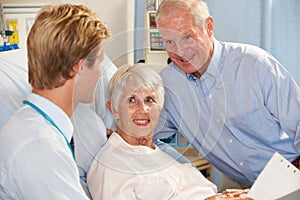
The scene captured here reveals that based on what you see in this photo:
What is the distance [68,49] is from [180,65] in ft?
1.59

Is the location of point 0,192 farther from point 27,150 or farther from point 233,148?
point 233,148

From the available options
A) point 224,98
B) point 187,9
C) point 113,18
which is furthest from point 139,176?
point 113,18

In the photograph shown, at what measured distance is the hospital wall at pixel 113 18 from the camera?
1222mm

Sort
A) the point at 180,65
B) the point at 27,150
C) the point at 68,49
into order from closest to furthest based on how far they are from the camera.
Result: the point at 27,150, the point at 68,49, the point at 180,65

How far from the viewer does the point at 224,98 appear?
→ 1512mm

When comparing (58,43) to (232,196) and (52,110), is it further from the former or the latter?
(232,196)

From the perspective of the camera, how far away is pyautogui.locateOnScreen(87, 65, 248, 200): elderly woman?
125 cm

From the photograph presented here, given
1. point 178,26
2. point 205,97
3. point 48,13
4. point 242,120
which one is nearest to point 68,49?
point 48,13

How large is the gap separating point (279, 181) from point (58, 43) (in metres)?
0.68

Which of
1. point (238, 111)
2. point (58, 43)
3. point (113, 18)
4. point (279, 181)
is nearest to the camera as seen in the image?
point (58, 43)

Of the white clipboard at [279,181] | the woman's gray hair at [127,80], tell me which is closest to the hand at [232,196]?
the white clipboard at [279,181]

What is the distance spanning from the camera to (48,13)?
1073mm

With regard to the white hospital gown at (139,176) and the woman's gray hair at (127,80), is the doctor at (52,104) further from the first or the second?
the white hospital gown at (139,176)

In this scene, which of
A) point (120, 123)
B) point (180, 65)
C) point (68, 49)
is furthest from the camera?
point (180, 65)
